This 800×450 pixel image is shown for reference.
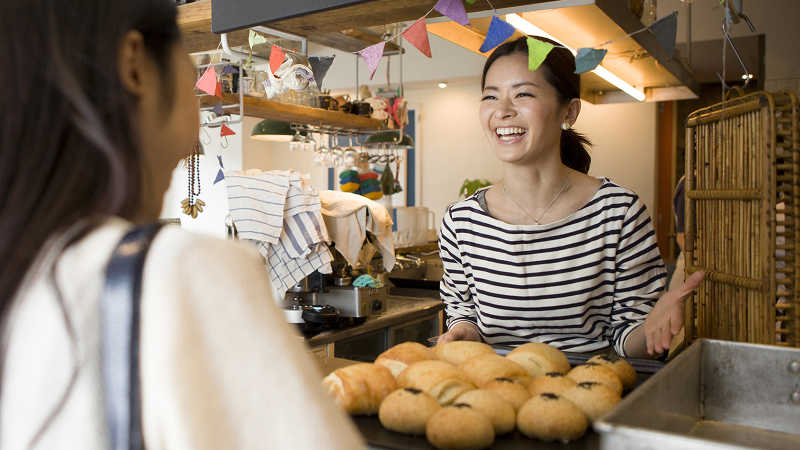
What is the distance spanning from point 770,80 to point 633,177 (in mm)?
1524

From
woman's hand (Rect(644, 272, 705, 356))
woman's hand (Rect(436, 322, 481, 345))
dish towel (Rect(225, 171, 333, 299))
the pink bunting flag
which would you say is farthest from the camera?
dish towel (Rect(225, 171, 333, 299))

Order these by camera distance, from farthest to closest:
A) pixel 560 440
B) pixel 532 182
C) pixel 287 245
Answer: pixel 287 245, pixel 532 182, pixel 560 440

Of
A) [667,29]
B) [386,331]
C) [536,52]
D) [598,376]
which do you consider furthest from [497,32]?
[386,331]

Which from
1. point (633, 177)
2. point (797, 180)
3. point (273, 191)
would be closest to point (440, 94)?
point (633, 177)

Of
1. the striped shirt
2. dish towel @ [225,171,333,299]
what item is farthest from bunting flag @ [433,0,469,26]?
dish towel @ [225,171,333,299]

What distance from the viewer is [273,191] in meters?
2.99

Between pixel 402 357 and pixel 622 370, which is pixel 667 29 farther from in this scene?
pixel 402 357

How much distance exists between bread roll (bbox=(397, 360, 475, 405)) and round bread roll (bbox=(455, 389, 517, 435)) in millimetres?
55

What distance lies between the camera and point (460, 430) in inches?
32.9

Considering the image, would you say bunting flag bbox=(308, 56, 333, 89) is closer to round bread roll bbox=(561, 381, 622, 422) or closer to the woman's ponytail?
the woman's ponytail

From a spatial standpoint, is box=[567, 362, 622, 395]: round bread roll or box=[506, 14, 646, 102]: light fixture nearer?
box=[567, 362, 622, 395]: round bread roll

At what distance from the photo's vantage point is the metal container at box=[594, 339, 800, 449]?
3.26ft

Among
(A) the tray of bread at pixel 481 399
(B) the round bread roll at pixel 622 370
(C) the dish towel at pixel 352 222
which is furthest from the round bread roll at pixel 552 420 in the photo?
(C) the dish towel at pixel 352 222

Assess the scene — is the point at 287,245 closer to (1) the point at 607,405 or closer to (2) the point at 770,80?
(1) the point at 607,405
